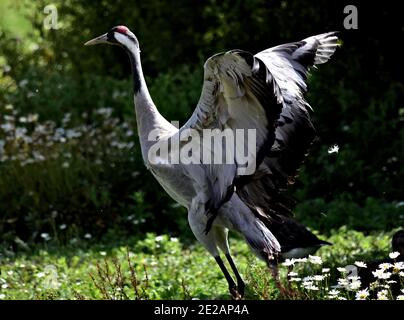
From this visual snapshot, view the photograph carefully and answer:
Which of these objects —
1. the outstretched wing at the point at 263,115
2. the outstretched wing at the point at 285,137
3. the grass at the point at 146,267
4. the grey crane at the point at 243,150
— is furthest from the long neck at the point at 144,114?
the grass at the point at 146,267

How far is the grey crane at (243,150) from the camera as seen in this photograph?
5.11 metres

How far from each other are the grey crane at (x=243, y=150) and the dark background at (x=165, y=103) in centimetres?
220

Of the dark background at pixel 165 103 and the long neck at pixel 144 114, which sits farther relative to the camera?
the dark background at pixel 165 103

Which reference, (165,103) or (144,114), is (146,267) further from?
(165,103)

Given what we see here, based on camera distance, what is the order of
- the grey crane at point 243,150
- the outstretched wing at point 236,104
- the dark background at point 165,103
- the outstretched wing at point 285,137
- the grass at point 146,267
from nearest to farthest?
the outstretched wing at point 236,104
the grey crane at point 243,150
the outstretched wing at point 285,137
the grass at point 146,267
the dark background at point 165,103

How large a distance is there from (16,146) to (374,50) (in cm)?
372

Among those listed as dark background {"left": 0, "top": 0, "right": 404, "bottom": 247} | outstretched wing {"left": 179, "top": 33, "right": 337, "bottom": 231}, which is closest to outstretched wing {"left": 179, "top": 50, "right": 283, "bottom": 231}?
outstretched wing {"left": 179, "top": 33, "right": 337, "bottom": 231}

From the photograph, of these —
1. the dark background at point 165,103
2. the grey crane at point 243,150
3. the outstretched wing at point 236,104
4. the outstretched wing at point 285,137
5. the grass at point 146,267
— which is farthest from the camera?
the dark background at point 165,103

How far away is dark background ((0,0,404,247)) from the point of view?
8.48m

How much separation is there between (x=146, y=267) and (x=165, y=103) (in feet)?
8.97

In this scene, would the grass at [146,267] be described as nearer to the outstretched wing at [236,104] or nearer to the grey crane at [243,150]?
the grey crane at [243,150]

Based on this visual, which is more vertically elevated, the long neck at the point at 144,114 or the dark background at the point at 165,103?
the long neck at the point at 144,114

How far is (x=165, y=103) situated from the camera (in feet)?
31.2
